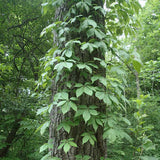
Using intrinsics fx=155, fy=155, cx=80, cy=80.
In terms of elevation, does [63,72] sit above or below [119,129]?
above

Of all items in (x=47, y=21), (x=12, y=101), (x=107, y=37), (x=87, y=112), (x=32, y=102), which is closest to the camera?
(x=87, y=112)

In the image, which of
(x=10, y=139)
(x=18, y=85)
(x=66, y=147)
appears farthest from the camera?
(x=18, y=85)

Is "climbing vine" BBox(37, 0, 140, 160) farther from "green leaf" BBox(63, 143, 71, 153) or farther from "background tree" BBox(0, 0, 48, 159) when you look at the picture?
"background tree" BBox(0, 0, 48, 159)

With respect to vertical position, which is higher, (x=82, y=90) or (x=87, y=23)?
(x=87, y=23)

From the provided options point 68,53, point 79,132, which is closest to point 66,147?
point 79,132

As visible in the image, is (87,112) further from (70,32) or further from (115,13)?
(115,13)

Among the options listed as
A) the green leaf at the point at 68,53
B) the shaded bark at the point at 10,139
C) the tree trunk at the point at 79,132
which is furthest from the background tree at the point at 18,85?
the green leaf at the point at 68,53

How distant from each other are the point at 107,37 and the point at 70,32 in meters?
0.33

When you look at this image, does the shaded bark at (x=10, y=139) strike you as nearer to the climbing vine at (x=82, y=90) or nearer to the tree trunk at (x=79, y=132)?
the climbing vine at (x=82, y=90)

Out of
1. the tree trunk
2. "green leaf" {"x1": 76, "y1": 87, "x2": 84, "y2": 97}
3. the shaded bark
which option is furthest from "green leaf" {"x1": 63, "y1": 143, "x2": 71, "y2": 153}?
the shaded bark

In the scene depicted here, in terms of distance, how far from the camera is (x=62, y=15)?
147 centimetres

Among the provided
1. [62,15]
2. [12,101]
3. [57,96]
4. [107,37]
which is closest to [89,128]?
[57,96]

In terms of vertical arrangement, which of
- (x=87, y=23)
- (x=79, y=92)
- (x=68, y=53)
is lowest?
(x=79, y=92)

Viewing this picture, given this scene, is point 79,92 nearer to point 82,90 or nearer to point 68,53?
point 82,90
